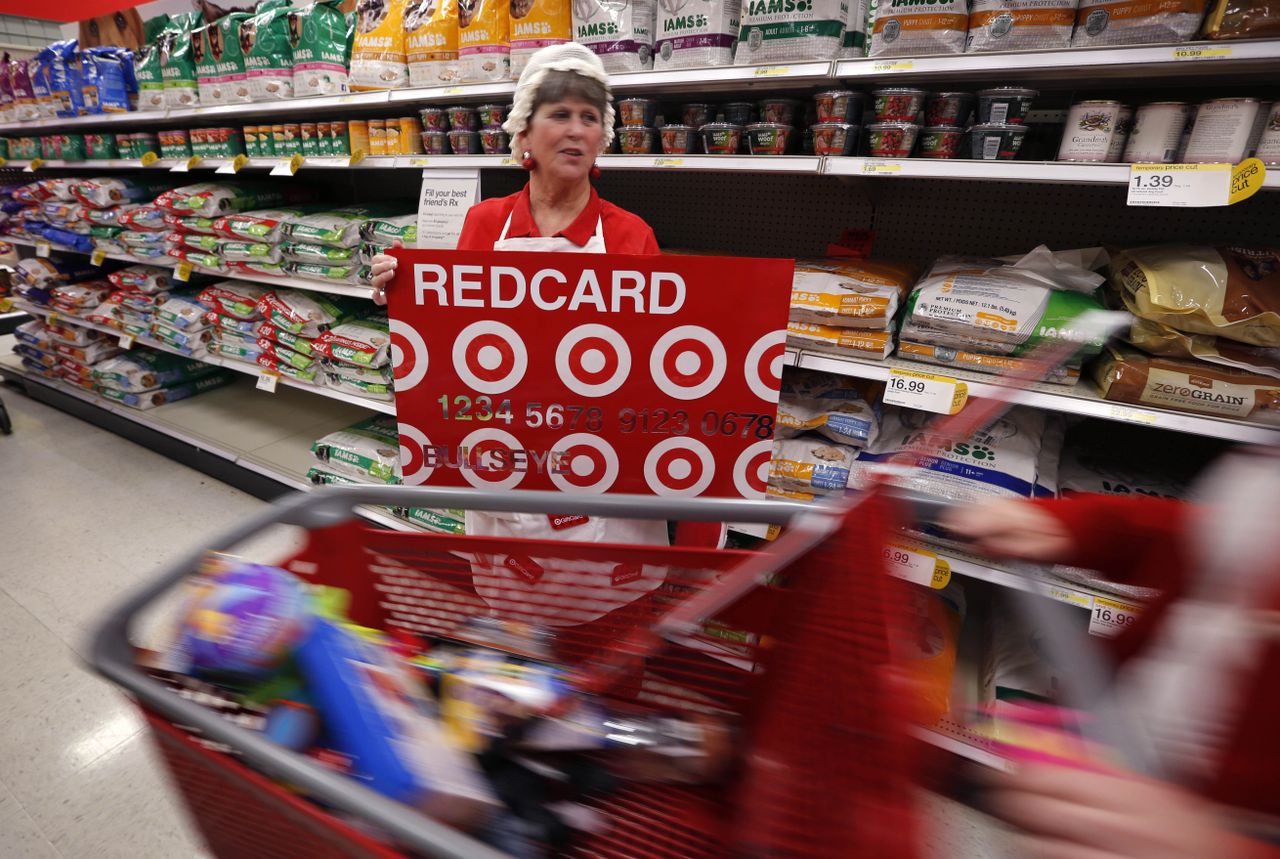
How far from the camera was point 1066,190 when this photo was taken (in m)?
1.58

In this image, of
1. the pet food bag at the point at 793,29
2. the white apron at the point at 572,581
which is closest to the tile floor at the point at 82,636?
the white apron at the point at 572,581

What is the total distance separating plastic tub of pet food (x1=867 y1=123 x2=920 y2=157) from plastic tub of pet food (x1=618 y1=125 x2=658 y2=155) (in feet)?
1.87

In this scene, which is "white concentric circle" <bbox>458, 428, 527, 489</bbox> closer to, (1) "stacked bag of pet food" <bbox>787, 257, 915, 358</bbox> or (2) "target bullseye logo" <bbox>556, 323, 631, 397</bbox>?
(2) "target bullseye logo" <bbox>556, 323, 631, 397</bbox>

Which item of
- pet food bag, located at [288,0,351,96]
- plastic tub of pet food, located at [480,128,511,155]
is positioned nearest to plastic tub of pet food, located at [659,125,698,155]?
plastic tub of pet food, located at [480,128,511,155]

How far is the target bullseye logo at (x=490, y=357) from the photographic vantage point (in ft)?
3.65

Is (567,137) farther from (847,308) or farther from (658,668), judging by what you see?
(658,668)

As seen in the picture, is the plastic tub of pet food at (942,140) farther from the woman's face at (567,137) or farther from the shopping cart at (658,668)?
→ the shopping cart at (658,668)

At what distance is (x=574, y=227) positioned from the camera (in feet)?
4.42

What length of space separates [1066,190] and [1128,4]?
603 millimetres

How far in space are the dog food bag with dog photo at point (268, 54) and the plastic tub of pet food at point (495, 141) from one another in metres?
1.08

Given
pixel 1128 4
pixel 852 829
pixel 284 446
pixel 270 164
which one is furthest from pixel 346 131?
pixel 852 829

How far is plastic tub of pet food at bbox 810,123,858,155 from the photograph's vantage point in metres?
1.35

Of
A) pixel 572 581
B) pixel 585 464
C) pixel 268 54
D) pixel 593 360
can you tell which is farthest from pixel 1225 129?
pixel 268 54

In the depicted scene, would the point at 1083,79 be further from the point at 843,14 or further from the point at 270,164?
the point at 270,164
